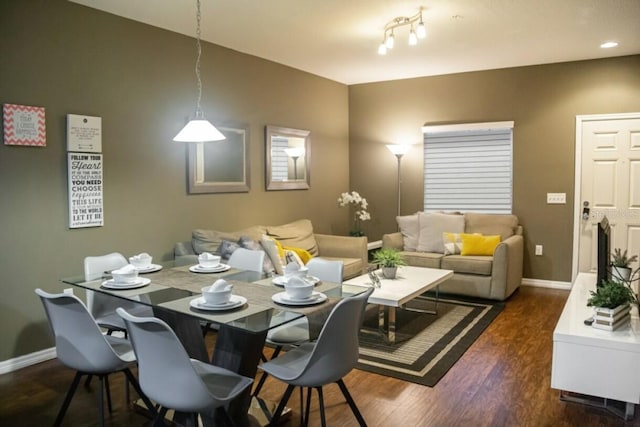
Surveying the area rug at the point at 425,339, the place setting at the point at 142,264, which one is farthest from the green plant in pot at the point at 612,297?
the place setting at the point at 142,264

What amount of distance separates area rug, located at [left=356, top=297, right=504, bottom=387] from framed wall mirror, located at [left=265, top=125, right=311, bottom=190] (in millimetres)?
1852

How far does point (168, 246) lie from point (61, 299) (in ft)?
7.20

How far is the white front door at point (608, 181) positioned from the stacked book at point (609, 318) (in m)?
2.77

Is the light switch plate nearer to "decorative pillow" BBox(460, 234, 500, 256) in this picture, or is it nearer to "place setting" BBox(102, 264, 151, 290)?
"decorative pillow" BBox(460, 234, 500, 256)

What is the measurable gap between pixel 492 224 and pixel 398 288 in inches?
91.9

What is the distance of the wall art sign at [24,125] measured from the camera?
10.9 ft

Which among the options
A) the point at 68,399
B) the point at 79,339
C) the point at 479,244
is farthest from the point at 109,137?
the point at 479,244

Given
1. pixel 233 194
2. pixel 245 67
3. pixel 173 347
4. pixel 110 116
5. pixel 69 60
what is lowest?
pixel 173 347

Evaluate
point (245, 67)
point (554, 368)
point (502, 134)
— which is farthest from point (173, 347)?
point (502, 134)

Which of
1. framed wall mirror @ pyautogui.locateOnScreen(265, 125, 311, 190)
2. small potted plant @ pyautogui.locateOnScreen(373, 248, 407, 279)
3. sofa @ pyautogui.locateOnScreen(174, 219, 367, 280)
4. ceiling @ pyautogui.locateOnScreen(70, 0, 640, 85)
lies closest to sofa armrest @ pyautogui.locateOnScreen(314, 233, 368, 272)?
sofa @ pyautogui.locateOnScreen(174, 219, 367, 280)

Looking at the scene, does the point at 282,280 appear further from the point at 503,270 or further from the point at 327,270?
the point at 503,270

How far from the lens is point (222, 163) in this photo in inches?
193

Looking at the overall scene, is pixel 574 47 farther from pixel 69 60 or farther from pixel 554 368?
pixel 69 60

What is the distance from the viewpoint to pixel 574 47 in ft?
16.2
